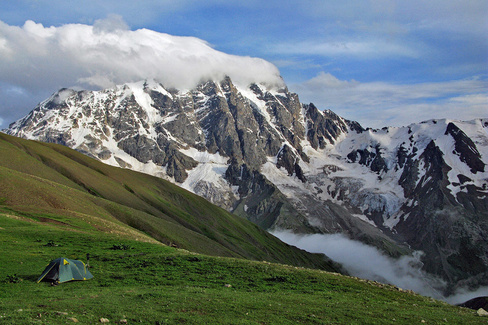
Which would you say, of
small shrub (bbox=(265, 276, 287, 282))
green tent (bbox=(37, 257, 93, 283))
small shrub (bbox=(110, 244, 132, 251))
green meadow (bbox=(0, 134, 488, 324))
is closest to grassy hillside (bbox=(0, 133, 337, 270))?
green meadow (bbox=(0, 134, 488, 324))

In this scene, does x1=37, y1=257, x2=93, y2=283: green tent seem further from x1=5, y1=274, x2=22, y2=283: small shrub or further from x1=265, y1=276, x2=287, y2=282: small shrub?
x1=265, y1=276, x2=287, y2=282: small shrub

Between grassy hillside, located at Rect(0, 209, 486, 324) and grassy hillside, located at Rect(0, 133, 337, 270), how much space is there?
22147 millimetres

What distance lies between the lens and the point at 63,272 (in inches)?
1371

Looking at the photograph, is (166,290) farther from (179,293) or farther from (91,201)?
(91,201)

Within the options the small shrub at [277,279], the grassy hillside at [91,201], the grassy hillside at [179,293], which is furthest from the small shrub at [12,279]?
the grassy hillside at [91,201]

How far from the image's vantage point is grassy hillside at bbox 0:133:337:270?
74.6 meters

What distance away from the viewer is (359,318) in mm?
28969

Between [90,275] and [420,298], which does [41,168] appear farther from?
[420,298]

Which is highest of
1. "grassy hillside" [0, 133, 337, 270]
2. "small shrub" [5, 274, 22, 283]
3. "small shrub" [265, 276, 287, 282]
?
"grassy hillside" [0, 133, 337, 270]

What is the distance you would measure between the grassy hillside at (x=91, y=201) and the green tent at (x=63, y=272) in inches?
1173

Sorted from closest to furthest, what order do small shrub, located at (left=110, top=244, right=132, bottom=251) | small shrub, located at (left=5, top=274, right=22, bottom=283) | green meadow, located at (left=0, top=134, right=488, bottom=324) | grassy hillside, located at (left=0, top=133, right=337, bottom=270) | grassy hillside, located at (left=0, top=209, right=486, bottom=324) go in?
grassy hillside, located at (left=0, top=209, right=486, bottom=324), green meadow, located at (left=0, top=134, right=488, bottom=324), small shrub, located at (left=5, top=274, right=22, bottom=283), small shrub, located at (left=110, top=244, right=132, bottom=251), grassy hillside, located at (left=0, top=133, right=337, bottom=270)

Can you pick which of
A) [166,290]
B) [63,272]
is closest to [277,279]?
[166,290]

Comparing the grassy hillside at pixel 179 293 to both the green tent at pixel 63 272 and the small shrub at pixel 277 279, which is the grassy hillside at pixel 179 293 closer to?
the small shrub at pixel 277 279

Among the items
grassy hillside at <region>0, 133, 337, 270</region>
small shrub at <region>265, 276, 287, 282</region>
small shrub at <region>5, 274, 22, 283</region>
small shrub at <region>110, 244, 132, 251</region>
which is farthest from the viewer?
grassy hillside at <region>0, 133, 337, 270</region>
